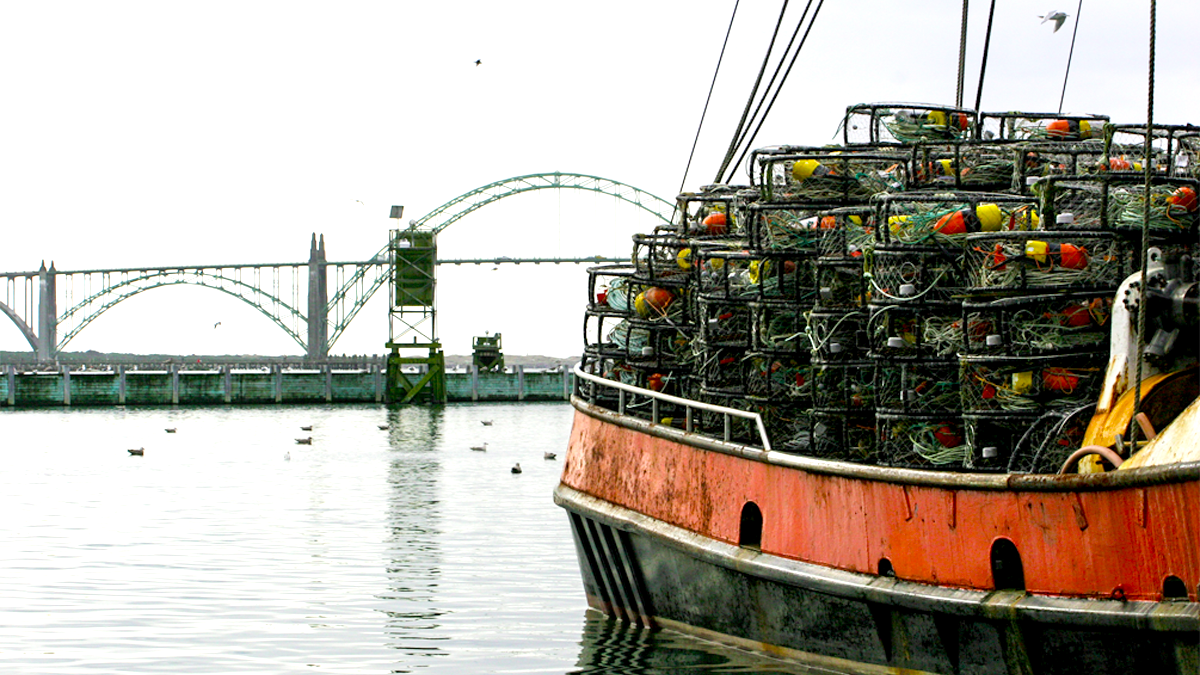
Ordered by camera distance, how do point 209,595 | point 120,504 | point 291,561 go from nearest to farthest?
point 209,595 < point 291,561 < point 120,504

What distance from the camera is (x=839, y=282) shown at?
13.3m

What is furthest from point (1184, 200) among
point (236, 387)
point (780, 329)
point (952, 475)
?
point (236, 387)

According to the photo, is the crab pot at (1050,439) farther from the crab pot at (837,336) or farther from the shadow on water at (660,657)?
the shadow on water at (660,657)

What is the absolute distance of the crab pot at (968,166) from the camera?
45.6 ft

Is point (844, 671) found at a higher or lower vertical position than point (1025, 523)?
lower

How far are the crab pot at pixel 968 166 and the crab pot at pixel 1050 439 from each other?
2.99m

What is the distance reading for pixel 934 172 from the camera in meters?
14.3

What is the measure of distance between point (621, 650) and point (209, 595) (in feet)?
22.2

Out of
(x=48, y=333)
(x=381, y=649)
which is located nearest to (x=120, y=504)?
(x=381, y=649)

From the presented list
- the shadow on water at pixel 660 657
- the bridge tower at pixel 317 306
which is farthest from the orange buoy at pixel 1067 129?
the bridge tower at pixel 317 306

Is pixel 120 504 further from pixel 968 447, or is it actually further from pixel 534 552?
pixel 968 447

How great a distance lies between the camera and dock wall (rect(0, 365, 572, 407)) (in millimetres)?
87875

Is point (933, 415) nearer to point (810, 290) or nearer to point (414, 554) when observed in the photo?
point (810, 290)

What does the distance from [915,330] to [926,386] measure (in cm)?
41
